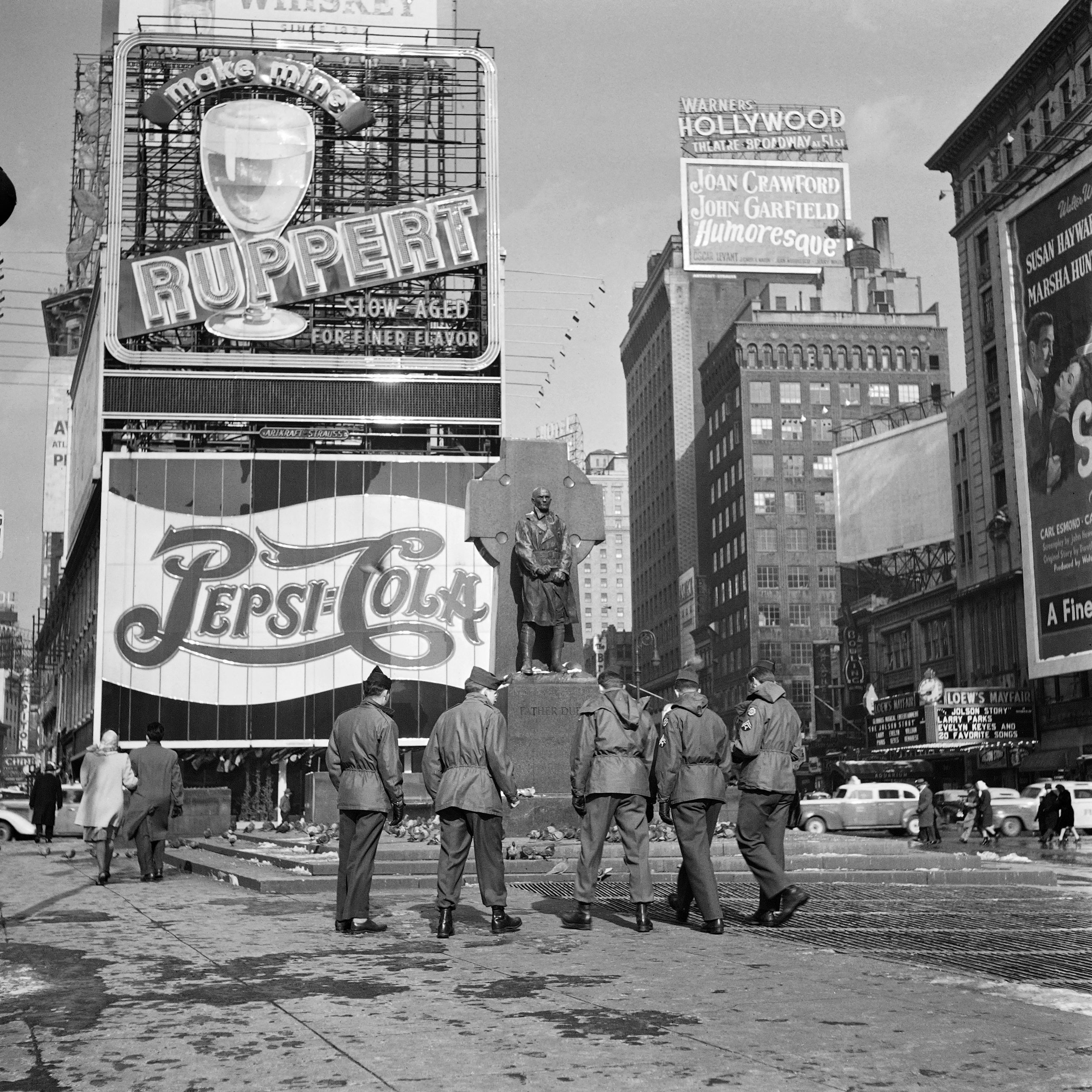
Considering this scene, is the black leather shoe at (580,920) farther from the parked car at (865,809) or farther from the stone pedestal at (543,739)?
the parked car at (865,809)

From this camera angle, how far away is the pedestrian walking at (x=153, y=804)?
1645 cm

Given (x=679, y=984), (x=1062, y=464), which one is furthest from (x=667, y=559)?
(x=679, y=984)

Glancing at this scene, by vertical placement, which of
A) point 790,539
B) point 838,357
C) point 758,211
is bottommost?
point 790,539

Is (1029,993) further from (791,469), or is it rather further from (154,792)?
(791,469)

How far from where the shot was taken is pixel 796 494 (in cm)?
13212

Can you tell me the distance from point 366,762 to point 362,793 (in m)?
0.25

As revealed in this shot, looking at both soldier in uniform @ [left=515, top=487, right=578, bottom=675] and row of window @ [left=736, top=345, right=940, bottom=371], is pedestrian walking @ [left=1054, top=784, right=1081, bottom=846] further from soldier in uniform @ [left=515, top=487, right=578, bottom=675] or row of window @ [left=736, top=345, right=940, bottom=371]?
row of window @ [left=736, top=345, right=940, bottom=371]

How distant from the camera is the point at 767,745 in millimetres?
11031

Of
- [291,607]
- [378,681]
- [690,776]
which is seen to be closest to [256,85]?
[291,607]

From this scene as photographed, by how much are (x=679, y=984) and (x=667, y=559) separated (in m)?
154

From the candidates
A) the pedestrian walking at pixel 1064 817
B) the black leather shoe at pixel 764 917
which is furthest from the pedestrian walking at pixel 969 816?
the black leather shoe at pixel 764 917

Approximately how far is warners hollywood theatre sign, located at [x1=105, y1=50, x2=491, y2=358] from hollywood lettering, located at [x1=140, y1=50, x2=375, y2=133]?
43 millimetres

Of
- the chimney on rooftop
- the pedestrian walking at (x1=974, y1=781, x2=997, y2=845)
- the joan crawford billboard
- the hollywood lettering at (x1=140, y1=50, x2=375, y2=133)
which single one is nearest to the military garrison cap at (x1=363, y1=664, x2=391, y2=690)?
the pedestrian walking at (x1=974, y1=781, x2=997, y2=845)

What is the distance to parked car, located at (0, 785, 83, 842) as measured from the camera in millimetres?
37312
